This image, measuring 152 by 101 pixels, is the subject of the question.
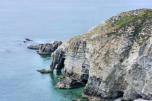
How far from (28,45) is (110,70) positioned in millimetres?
71067

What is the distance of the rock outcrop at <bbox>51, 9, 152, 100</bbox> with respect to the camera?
205 feet

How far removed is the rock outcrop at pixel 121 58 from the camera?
205 feet

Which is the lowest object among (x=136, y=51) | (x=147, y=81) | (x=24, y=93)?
(x=24, y=93)

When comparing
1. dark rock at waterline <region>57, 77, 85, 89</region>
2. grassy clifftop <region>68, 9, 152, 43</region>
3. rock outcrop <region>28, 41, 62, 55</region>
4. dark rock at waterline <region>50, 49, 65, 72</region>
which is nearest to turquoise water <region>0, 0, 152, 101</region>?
dark rock at waterline <region>57, 77, 85, 89</region>

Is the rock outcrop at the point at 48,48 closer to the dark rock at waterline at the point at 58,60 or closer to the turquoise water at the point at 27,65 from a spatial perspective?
the turquoise water at the point at 27,65

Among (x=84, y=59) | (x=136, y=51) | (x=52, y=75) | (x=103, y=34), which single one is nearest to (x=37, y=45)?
(x=52, y=75)

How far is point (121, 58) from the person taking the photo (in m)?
66.8

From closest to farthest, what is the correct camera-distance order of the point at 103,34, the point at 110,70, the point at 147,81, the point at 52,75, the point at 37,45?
the point at 147,81
the point at 110,70
the point at 103,34
the point at 52,75
the point at 37,45

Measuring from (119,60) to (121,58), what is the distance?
22.9 inches

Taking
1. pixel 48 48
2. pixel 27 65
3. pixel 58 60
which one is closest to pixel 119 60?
pixel 58 60

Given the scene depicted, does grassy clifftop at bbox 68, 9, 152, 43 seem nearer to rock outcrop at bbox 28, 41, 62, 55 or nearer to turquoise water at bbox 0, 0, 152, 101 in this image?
turquoise water at bbox 0, 0, 152, 101

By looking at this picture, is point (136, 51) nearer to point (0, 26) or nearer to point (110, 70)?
point (110, 70)

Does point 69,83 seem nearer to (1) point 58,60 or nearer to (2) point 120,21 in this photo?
(1) point 58,60

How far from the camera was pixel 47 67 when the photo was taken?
327 ft
